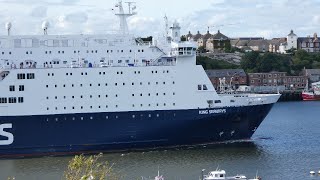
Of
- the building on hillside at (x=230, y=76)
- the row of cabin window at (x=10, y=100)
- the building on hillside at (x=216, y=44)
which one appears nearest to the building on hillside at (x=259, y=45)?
the building on hillside at (x=216, y=44)

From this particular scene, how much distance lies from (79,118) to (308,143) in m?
9.97

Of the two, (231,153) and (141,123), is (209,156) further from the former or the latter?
(141,123)

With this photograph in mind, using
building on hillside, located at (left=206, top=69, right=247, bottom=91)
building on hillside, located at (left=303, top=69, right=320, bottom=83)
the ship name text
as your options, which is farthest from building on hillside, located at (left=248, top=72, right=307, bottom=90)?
the ship name text

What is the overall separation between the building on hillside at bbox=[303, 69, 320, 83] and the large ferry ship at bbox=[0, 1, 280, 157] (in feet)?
153

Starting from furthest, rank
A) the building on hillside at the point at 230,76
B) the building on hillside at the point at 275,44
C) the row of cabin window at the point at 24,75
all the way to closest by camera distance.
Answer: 1. the building on hillside at the point at 275,44
2. the building on hillside at the point at 230,76
3. the row of cabin window at the point at 24,75

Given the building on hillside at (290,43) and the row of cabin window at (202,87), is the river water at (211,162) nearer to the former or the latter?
the row of cabin window at (202,87)

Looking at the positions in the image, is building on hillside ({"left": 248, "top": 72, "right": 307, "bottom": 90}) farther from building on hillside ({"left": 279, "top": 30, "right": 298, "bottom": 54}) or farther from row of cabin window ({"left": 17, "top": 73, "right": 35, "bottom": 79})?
row of cabin window ({"left": 17, "top": 73, "right": 35, "bottom": 79})

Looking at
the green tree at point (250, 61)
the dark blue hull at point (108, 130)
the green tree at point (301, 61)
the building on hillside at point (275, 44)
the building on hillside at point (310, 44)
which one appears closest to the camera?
the dark blue hull at point (108, 130)

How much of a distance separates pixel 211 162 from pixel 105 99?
509 cm

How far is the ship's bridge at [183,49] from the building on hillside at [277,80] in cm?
4173

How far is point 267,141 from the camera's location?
98.8 feet

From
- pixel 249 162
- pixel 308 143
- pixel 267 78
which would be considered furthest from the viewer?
pixel 267 78

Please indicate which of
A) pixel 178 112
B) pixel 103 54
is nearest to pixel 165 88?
pixel 178 112

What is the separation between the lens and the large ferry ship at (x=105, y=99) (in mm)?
26500
